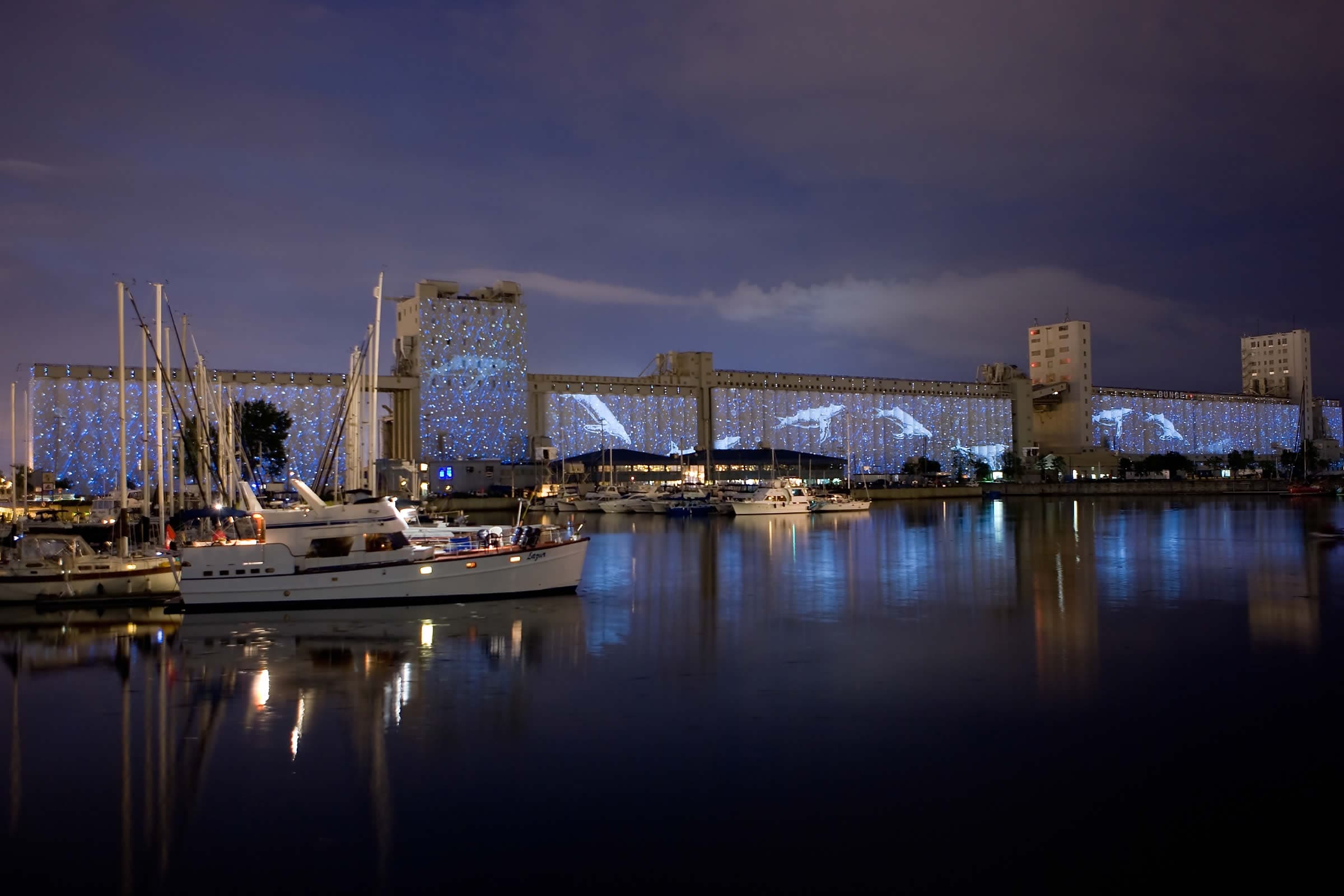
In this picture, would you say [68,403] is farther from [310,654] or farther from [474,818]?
[474,818]

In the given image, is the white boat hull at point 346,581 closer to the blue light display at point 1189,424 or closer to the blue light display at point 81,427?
the blue light display at point 81,427

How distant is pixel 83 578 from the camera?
836 inches

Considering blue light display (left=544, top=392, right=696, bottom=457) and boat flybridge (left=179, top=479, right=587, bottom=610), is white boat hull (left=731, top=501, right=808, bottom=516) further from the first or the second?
boat flybridge (left=179, top=479, right=587, bottom=610)

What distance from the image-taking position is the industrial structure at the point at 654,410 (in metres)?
78.9

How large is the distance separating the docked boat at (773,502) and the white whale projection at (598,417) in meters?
33.2

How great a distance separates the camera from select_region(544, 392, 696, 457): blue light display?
333 feet

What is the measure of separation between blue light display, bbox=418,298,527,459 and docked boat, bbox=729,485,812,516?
31.9m

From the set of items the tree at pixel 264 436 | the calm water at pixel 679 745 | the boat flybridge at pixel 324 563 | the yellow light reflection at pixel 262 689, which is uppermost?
the tree at pixel 264 436

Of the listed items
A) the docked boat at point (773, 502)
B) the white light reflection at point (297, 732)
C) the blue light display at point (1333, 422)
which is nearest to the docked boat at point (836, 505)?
the docked boat at point (773, 502)

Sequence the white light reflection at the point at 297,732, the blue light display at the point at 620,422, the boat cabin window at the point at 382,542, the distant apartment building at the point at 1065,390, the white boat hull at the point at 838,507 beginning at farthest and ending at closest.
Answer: the distant apartment building at the point at 1065,390 → the blue light display at the point at 620,422 → the white boat hull at the point at 838,507 → the boat cabin window at the point at 382,542 → the white light reflection at the point at 297,732

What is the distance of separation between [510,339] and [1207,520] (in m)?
61.6

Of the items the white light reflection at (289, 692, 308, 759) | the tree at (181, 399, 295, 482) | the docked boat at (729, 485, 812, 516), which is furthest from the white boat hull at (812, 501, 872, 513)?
the white light reflection at (289, 692, 308, 759)

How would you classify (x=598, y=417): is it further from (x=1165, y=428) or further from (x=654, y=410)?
(x=1165, y=428)

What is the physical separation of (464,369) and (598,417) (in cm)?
1412
